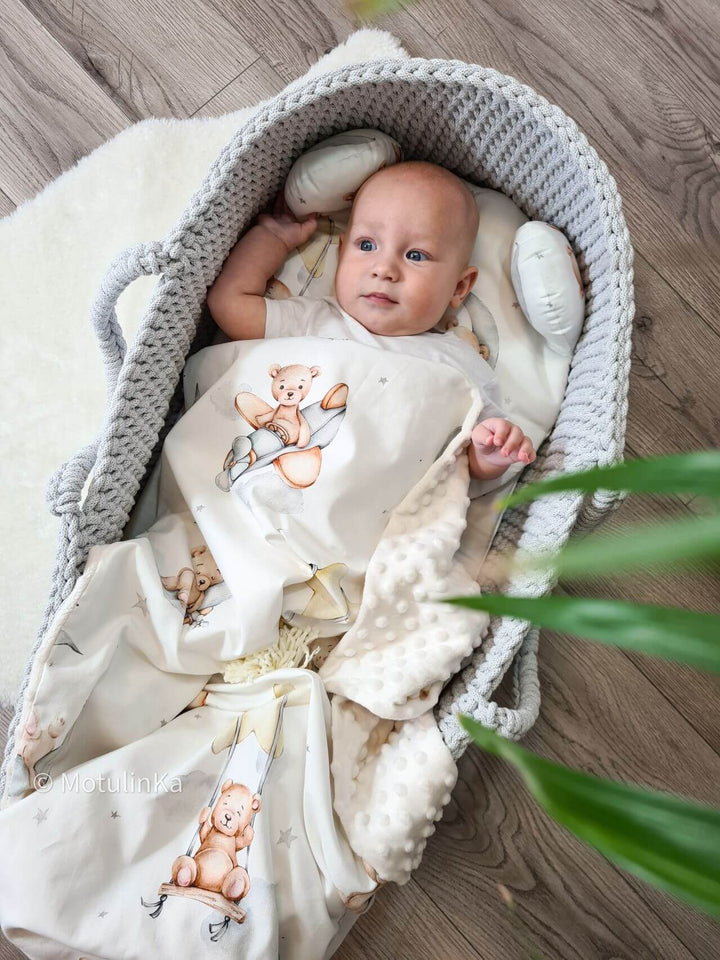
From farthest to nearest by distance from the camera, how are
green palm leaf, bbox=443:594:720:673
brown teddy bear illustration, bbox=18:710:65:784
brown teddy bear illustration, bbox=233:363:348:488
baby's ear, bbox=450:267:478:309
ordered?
baby's ear, bbox=450:267:478:309 → brown teddy bear illustration, bbox=233:363:348:488 → brown teddy bear illustration, bbox=18:710:65:784 → green palm leaf, bbox=443:594:720:673

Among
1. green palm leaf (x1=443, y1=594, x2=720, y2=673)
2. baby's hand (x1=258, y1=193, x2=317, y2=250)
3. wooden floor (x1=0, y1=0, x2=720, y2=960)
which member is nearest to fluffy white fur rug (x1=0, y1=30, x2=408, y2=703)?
wooden floor (x1=0, y1=0, x2=720, y2=960)

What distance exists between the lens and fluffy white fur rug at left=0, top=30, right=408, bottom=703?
1055 mm

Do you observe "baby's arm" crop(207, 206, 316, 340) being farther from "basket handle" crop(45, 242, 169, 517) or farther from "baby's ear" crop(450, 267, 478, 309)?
"baby's ear" crop(450, 267, 478, 309)

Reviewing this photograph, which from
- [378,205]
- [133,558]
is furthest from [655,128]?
[133,558]

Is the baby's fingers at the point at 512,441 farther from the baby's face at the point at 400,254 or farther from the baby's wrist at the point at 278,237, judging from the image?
the baby's wrist at the point at 278,237

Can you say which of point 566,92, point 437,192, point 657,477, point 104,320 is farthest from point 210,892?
point 566,92

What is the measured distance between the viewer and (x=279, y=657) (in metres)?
0.92

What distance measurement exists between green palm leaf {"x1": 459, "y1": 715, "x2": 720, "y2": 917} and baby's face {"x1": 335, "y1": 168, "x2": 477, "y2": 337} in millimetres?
719

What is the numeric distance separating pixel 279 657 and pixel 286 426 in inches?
10.7

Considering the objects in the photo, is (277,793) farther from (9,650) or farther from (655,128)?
(655,128)

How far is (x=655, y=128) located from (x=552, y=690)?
2.64 feet

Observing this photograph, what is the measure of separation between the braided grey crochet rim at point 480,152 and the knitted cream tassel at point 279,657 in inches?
6.7

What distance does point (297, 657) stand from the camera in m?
0.93

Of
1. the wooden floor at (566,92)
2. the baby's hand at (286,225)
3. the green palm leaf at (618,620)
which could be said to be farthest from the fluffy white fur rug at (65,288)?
the green palm leaf at (618,620)
